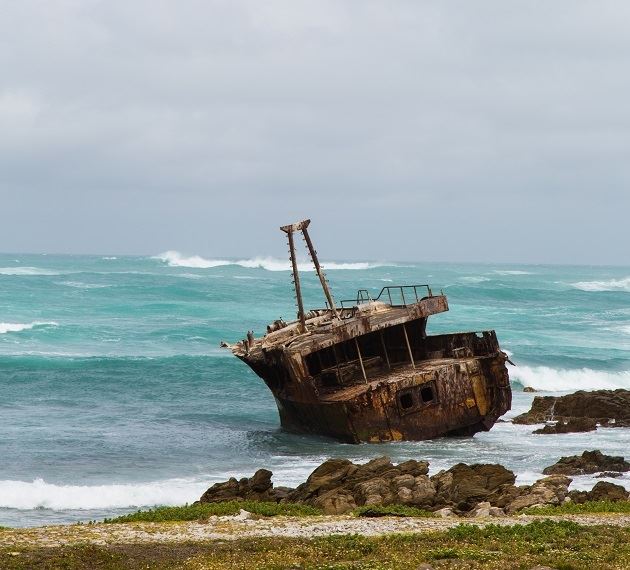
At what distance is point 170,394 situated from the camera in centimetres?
4928

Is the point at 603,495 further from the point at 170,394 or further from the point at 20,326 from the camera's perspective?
the point at 20,326

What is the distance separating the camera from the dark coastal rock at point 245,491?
24.9 metres

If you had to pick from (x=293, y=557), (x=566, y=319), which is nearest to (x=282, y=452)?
(x=293, y=557)

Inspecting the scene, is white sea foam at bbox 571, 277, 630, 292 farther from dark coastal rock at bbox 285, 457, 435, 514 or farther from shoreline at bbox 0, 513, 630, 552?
shoreline at bbox 0, 513, 630, 552

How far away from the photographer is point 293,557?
1605 centimetres

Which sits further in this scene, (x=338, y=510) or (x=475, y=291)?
(x=475, y=291)

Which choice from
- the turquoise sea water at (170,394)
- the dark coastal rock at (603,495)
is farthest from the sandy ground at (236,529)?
the turquoise sea water at (170,394)

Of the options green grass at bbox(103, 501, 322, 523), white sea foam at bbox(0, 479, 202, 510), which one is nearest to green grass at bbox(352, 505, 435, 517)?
green grass at bbox(103, 501, 322, 523)

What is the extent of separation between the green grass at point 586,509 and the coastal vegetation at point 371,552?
2779 mm

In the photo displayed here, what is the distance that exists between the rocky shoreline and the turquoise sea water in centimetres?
294

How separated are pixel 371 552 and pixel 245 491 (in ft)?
A: 30.5

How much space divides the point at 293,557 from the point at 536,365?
49135 mm

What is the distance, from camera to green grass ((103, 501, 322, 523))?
20.2m

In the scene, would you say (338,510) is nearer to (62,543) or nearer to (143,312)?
A: (62,543)
